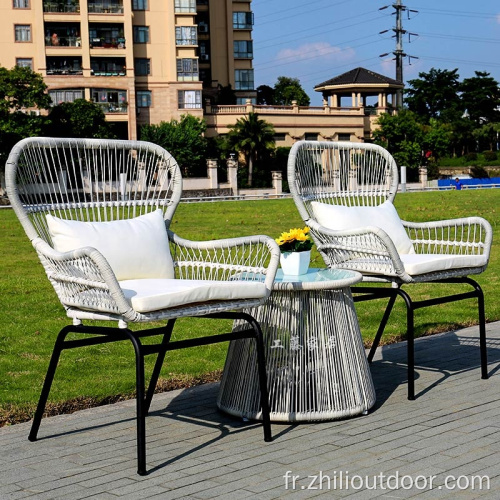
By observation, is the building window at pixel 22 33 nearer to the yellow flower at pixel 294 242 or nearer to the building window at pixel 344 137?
the building window at pixel 344 137

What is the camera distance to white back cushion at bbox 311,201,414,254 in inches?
198

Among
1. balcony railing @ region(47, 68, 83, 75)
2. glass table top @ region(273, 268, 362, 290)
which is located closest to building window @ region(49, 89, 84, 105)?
balcony railing @ region(47, 68, 83, 75)

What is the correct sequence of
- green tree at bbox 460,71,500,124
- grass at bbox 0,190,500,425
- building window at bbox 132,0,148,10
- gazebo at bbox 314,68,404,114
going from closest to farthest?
grass at bbox 0,190,500,425 → building window at bbox 132,0,148,10 → gazebo at bbox 314,68,404,114 → green tree at bbox 460,71,500,124

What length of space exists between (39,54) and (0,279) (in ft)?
154

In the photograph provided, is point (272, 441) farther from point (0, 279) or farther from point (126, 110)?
point (126, 110)

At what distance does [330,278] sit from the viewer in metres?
4.16

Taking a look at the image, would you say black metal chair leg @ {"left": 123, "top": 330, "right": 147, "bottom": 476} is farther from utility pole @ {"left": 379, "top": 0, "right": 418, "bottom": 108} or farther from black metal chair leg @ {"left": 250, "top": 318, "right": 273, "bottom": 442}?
utility pole @ {"left": 379, "top": 0, "right": 418, "bottom": 108}

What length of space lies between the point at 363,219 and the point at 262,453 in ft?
6.47

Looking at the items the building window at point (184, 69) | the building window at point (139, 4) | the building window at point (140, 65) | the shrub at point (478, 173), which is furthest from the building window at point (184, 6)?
the shrub at point (478, 173)

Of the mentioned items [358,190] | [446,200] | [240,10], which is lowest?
[446,200]

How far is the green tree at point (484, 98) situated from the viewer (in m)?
85.4

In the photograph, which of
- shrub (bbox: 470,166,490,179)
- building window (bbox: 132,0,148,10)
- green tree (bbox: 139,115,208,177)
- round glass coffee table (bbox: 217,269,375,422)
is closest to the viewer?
round glass coffee table (bbox: 217,269,375,422)

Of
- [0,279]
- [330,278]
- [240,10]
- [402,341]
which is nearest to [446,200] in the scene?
[0,279]

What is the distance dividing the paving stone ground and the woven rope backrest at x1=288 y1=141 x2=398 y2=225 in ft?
4.08
